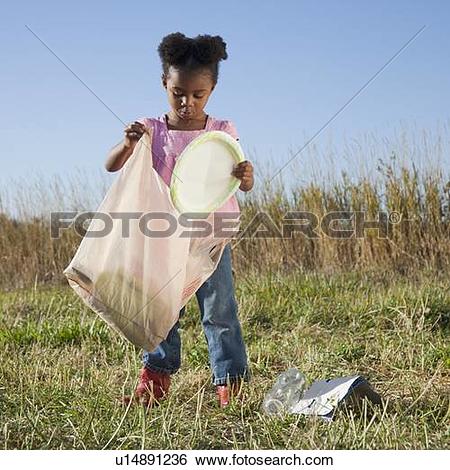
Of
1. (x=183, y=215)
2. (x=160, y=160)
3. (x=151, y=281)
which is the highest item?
(x=160, y=160)

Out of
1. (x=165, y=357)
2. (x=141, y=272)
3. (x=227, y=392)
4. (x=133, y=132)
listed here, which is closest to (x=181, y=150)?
(x=133, y=132)

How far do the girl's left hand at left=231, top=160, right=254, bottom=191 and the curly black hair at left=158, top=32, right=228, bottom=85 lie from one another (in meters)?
0.30

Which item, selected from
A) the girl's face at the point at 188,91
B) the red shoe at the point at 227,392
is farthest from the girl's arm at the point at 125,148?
the red shoe at the point at 227,392

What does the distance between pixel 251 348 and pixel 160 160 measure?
110 centimetres

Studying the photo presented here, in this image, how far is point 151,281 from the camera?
243cm

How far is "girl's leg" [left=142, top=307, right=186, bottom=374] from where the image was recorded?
8.52 feet

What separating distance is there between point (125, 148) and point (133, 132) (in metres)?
0.07

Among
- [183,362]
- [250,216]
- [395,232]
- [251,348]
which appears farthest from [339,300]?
[250,216]

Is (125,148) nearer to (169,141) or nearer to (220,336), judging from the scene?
(169,141)

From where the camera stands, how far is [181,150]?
2512 millimetres

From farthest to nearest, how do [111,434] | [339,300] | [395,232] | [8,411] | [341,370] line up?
1. [395,232]
2. [339,300]
3. [341,370]
4. [8,411]
5. [111,434]

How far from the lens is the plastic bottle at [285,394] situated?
7.75 feet

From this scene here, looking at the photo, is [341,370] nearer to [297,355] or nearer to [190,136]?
[297,355]

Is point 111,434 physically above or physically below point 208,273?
below
